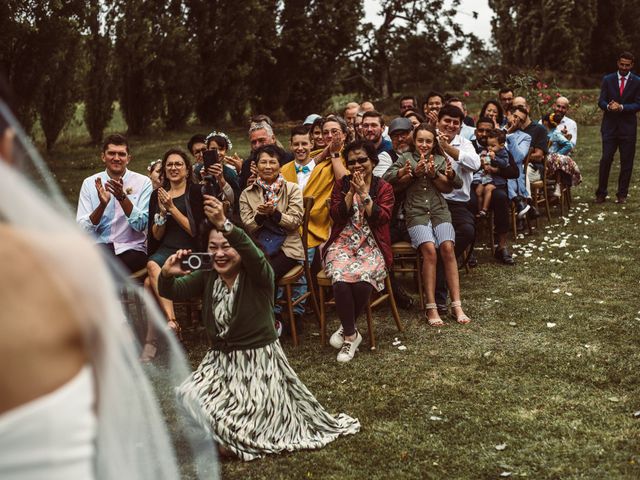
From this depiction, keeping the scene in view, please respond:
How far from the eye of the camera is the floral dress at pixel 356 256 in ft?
19.3

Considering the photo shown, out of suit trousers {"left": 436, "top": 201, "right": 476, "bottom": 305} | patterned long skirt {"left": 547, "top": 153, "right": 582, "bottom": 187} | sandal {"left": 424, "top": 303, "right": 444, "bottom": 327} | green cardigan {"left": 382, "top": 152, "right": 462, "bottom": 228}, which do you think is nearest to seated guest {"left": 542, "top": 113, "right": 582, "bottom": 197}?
patterned long skirt {"left": 547, "top": 153, "right": 582, "bottom": 187}

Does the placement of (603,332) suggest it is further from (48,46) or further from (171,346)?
(48,46)

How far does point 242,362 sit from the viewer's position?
4258 millimetres

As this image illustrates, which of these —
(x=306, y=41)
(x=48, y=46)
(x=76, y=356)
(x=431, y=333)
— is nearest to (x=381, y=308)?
(x=431, y=333)

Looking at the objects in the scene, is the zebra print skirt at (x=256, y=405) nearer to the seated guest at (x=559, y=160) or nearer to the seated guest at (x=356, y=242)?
the seated guest at (x=356, y=242)

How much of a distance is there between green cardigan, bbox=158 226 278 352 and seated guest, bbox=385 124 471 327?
251 cm

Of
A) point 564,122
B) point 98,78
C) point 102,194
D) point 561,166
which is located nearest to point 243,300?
point 102,194

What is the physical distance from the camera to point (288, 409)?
4367mm

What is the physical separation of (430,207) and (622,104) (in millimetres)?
5478

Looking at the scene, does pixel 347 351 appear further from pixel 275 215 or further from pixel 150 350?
pixel 150 350

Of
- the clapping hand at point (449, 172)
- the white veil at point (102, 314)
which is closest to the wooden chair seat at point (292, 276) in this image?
the clapping hand at point (449, 172)

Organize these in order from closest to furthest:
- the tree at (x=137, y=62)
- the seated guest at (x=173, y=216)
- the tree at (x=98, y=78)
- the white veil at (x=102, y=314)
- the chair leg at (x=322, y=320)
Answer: the white veil at (x=102, y=314)
the chair leg at (x=322, y=320)
the seated guest at (x=173, y=216)
the tree at (x=98, y=78)
the tree at (x=137, y=62)

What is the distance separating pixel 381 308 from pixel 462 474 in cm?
322

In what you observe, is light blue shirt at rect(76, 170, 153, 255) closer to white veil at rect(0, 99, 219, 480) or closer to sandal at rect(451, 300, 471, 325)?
sandal at rect(451, 300, 471, 325)
